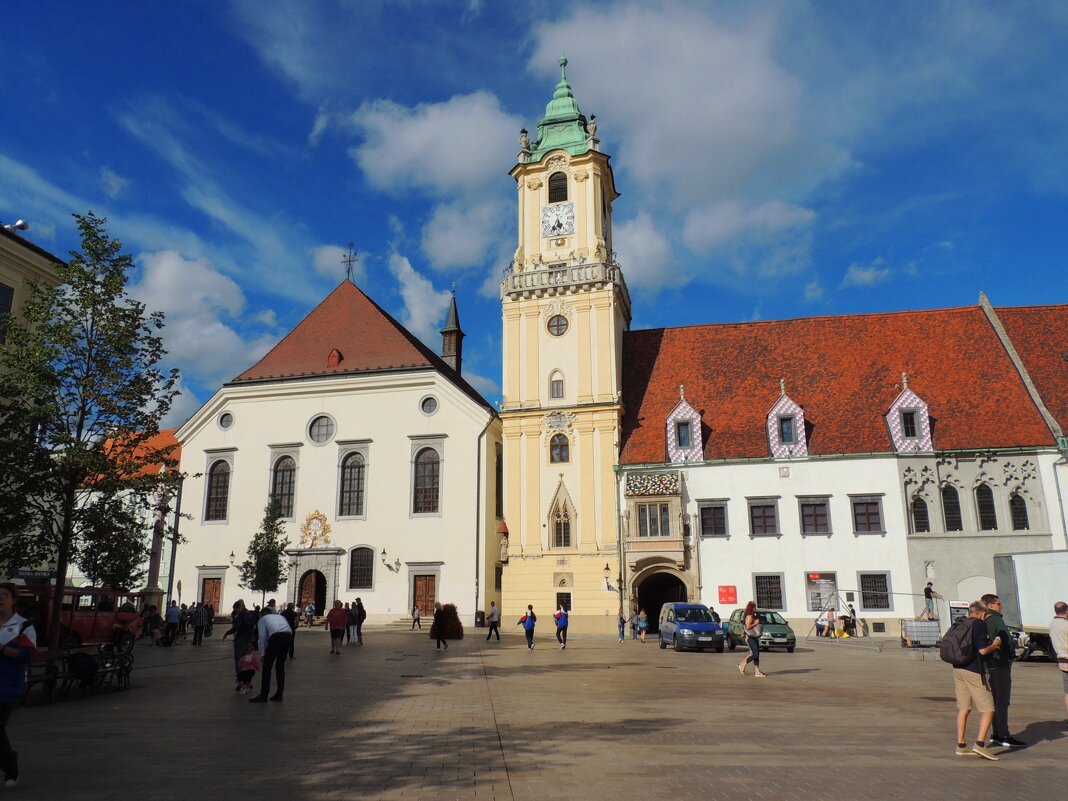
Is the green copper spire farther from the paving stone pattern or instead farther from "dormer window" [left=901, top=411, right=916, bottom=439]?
the paving stone pattern

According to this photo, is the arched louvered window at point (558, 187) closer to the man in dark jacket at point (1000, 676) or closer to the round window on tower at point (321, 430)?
the round window on tower at point (321, 430)

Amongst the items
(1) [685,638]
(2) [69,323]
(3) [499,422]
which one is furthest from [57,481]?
(3) [499,422]

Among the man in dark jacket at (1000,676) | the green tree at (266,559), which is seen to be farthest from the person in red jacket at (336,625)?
the man in dark jacket at (1000,676)

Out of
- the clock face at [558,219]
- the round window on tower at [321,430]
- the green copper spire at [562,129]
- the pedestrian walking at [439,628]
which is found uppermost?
the green copper spire at [562,129]

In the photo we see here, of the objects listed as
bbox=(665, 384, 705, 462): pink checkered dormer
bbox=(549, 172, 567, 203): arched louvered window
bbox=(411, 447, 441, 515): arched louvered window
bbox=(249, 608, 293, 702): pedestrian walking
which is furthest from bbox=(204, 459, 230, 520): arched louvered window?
bbox=(249, 608, 293, 702): pedestrian walking

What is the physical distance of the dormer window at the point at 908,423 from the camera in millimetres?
35562

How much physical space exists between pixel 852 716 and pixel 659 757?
4.76 m

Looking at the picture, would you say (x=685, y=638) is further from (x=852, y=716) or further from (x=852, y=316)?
(x=852, y=316)

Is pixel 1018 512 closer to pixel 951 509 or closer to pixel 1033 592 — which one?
pixel 951 509

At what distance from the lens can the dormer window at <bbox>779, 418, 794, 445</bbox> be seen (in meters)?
36.7

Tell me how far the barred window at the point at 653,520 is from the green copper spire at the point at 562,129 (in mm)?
20142

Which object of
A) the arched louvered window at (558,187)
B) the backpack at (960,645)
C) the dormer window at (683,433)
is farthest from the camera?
the arched louvered window at (558,187)

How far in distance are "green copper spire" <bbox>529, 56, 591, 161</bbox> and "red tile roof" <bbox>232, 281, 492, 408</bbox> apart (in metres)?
12.8

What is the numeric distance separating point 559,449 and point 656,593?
30.2 feet
